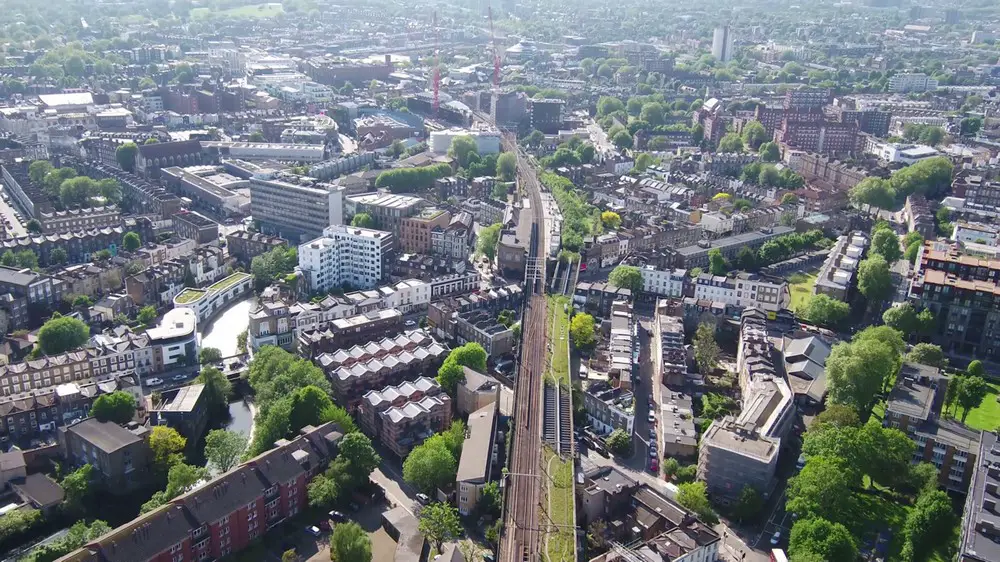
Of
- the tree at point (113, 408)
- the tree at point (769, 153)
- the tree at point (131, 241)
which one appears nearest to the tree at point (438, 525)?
the tree at point (113, 408)

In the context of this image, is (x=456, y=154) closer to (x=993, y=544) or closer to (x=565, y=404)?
(x=565, y=404)

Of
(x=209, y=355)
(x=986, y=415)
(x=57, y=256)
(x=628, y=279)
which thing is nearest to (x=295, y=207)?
(x=57, y=256)

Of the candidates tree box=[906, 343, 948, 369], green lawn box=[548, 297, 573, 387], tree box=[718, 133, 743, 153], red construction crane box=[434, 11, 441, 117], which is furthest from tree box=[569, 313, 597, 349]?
red construction crane box=[434, 11, 441, 117]

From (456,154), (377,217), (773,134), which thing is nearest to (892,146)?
(773,134)

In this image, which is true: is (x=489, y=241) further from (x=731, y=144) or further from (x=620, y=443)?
(x=731, y=144)

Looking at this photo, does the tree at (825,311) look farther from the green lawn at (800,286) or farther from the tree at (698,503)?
the tree at (698,503)
